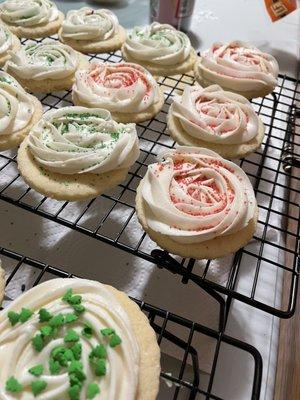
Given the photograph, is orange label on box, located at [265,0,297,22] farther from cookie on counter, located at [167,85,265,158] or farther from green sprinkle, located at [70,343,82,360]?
green sprinkle, located at [70,343,82,360]

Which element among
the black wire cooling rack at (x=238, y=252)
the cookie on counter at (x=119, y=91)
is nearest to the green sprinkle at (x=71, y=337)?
the black wire cooling rack at (x=238, y=252)

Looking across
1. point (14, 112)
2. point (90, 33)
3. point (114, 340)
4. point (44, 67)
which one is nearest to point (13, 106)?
point (14, 112)

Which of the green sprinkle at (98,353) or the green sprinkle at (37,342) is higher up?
the green sprinkle at (98,353)

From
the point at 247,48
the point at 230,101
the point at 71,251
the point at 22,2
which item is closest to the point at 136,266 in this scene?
the point at 71,251

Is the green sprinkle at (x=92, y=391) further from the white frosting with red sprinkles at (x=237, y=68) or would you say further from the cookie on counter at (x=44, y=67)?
the white frosting with red sprinkles at (x=237, y=68)

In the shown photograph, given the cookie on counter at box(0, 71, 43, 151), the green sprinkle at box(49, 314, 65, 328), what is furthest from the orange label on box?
the green sprinkle at box(49, 314, 65, 328)

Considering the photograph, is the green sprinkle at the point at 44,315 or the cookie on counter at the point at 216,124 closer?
the green sprinkle at the point at 44,315

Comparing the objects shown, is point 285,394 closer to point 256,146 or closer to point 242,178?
point 242,178
